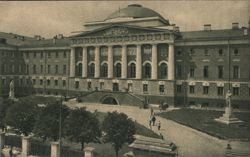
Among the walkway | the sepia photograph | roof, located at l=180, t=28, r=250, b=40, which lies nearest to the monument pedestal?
the sepia photograph

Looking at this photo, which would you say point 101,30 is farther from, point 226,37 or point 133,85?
point 226,37

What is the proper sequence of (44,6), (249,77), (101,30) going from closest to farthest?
(44,6), (249,77), (101,30)

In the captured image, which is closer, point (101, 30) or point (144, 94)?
point (144, 94)

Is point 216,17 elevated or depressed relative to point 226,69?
elevated

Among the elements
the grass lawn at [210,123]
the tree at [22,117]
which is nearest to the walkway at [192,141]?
the grass lawn at [210,123]

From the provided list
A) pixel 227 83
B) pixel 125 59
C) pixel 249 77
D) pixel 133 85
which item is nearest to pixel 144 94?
pixel 133 85

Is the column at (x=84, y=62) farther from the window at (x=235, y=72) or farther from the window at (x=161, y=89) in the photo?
the window at (x=235, y=72)

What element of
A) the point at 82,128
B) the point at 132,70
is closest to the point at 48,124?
the point at 82,128
